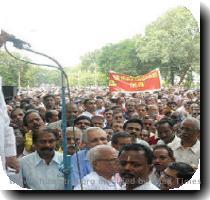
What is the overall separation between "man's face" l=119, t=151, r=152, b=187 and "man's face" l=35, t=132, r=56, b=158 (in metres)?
0.36

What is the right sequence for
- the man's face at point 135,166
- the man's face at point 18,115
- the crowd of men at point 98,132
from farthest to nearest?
the man's face at point 18,115 → the crowd of men at point 98,132 → the man's face at point 135,166

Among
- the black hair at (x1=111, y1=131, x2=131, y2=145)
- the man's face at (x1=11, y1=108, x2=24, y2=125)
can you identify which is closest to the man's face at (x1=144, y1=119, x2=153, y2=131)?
the black hair at (x1=111, y1=131, x2=131, y2=145)

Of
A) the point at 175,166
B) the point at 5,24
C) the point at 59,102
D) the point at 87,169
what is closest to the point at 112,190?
the point at 87,169

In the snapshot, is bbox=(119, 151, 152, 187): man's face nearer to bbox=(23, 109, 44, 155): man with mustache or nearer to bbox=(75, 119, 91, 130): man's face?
bbox=(75, 119, 91, 130): man's face

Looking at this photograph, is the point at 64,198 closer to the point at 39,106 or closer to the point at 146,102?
the point at 39,106

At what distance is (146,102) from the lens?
2.45 m

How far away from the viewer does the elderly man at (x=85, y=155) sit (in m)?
2.41

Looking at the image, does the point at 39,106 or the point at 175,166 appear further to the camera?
the point at 39,106

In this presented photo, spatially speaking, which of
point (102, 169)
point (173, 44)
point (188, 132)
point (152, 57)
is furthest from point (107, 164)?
point (173, 44)

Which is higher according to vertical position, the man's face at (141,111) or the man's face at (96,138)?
the man's face at (141,111)

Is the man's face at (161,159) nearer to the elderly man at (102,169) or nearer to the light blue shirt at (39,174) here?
the elderly man at (102,169)

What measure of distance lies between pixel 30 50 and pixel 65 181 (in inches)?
27.0

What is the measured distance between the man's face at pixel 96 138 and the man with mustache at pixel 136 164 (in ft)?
0.44

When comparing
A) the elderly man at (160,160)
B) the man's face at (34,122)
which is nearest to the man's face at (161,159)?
the elderly man at (160,160)
